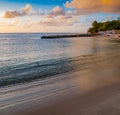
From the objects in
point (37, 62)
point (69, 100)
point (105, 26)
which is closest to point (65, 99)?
point (69, 100)

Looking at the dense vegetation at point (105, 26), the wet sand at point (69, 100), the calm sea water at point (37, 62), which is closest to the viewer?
the wet sand at point (69, 100)

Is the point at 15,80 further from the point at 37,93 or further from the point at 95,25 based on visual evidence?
the point at 95,25

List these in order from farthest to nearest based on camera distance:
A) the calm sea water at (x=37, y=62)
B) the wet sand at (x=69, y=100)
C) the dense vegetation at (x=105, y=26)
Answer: the dense vegetation at (x=105, y=26), the calm sea water at (x=37, y=62), the wet sand at (x=69, y=100)

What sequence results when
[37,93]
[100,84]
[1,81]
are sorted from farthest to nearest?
[1,81] → [100,84] → [37,93]

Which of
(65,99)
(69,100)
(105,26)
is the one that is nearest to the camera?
(69,100)

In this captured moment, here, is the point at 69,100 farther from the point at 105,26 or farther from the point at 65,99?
the point at 105,26

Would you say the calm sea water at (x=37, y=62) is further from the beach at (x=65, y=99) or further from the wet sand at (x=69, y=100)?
the wet sand at (x=69, y=100)

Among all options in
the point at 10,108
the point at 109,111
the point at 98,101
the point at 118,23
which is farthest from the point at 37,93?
the point at 118,23

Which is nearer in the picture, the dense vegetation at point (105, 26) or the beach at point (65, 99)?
the beach at point (65, 99)

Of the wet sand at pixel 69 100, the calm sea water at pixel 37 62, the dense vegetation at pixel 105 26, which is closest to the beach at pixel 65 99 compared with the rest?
the wet sand at pixel 69 100

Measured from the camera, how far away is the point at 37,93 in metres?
8.80

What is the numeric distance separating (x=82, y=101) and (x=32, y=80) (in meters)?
5.22

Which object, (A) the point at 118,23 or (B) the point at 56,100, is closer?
(B) the point at 56,100

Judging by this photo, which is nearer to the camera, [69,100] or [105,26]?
[69,100]
